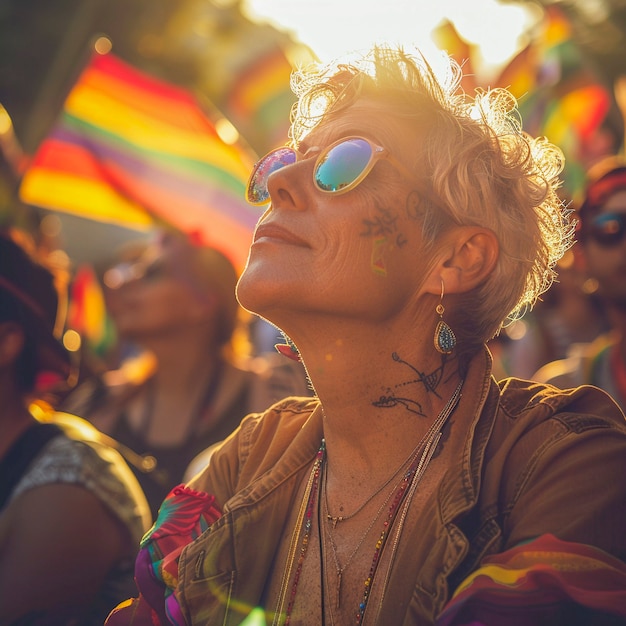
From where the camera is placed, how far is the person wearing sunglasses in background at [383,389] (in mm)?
2102

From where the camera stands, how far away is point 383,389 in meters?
2.38

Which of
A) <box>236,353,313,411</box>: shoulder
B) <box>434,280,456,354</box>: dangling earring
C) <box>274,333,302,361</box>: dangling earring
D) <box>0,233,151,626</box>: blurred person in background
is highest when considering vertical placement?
<box>434,280,456,354</box>: dangling earring

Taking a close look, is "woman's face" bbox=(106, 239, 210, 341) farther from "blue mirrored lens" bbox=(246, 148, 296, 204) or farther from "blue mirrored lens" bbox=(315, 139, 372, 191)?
"blue mirrored lens" bbox=(315, 139, 372, 191)

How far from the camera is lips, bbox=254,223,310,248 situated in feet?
7.80

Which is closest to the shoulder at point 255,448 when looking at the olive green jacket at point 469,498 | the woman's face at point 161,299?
the olive green jacket at point 469,498

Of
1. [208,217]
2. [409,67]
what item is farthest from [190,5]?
[409,67]

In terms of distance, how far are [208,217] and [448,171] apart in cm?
356

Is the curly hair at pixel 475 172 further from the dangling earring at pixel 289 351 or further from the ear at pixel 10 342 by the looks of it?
the ear at pixel 10 342

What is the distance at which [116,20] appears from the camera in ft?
38.6

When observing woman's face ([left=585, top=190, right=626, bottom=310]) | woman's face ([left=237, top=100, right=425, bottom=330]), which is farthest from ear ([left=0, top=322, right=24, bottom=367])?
woman's face ([left=585, top=190, right=626, bottom=310])

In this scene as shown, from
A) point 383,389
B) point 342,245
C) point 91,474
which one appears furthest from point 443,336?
point 91,474

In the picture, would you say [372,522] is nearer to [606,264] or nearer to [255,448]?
[255,448]

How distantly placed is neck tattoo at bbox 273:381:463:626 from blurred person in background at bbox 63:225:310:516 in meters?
2.60

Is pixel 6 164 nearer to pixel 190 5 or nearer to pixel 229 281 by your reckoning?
pixel 229 281
